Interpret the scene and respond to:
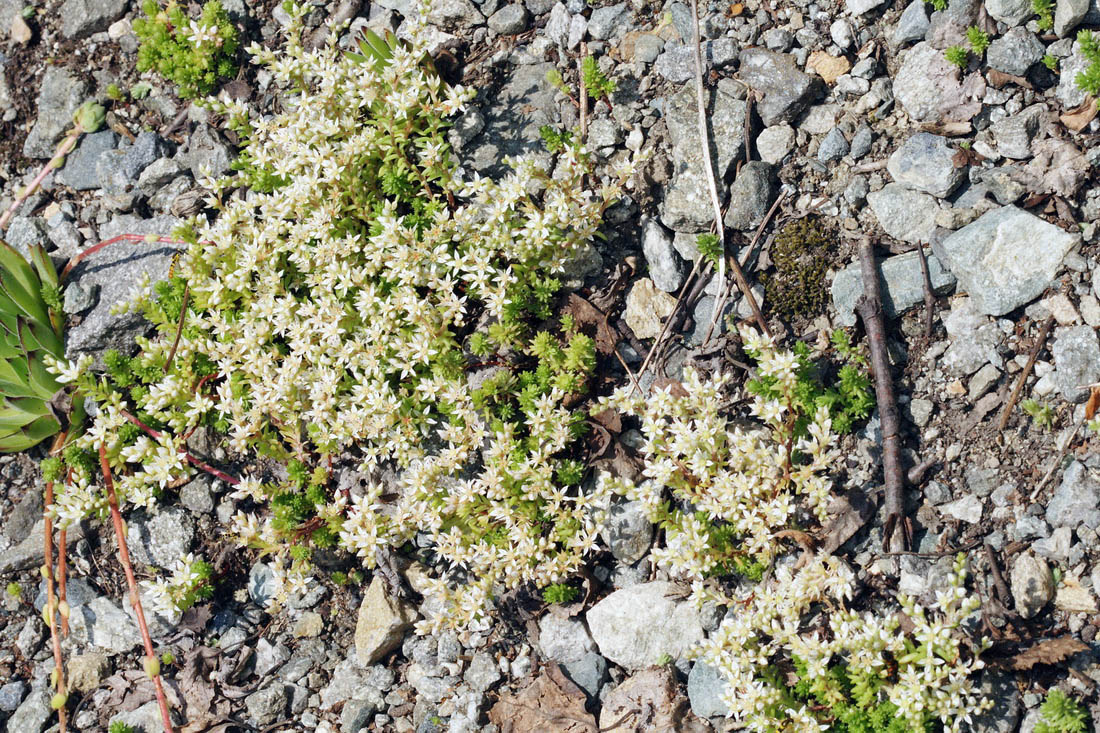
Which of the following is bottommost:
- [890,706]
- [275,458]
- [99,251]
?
[890,706]

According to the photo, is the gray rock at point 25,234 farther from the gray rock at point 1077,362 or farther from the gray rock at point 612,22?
the gray rock at point 1077,362

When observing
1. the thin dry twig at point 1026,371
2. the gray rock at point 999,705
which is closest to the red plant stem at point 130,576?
the gray rock at point 999,705

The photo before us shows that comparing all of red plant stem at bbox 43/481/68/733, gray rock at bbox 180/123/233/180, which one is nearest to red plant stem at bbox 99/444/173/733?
red plant stem at bbox 43/481/68/733

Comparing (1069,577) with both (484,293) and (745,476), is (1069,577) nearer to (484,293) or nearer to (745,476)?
(745,476)

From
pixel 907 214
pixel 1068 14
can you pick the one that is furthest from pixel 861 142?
pixel 1068 14

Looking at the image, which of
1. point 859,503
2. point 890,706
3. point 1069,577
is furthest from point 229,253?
point 1069,577
